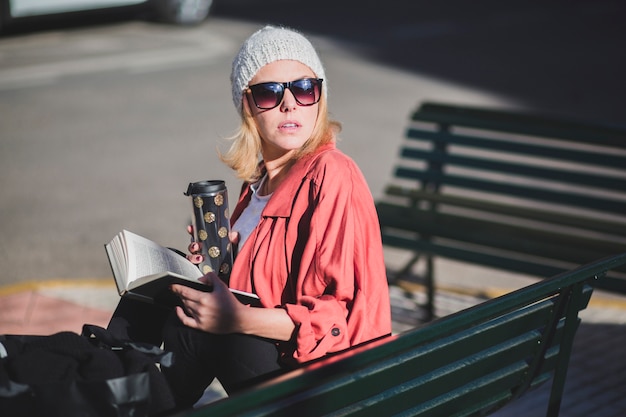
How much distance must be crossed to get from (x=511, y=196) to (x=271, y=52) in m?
2.40

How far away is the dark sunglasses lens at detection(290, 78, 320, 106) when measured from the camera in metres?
2.98

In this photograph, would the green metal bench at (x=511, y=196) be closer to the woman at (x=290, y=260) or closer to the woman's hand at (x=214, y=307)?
the woman at (x=290, y=260)

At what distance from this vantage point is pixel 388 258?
20.7 feet

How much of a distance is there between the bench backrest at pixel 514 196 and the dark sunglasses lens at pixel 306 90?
83.1 inches

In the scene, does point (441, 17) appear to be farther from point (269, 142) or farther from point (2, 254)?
point (269, 142)

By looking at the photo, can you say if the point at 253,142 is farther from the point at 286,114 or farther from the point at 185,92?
the point at 185,92

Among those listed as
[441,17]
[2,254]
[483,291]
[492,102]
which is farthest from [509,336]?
[441,17]

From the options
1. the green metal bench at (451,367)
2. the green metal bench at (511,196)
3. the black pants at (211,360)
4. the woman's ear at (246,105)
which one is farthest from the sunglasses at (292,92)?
the green metal bench at (511,196)

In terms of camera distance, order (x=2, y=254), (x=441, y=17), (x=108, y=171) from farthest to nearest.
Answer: (x=441, y=17) < (x=108, y=171) < (x=2, y=254)

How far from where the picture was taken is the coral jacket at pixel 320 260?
2645mm

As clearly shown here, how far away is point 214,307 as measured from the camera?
260cm

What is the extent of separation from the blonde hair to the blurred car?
10.6 metres

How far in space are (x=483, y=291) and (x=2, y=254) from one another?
126 inches

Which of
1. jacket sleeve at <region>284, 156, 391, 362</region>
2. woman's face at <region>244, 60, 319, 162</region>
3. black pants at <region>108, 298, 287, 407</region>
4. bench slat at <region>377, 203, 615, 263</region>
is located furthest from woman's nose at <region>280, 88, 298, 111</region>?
bench slat at <region>377, 203, 615, 263</region>
